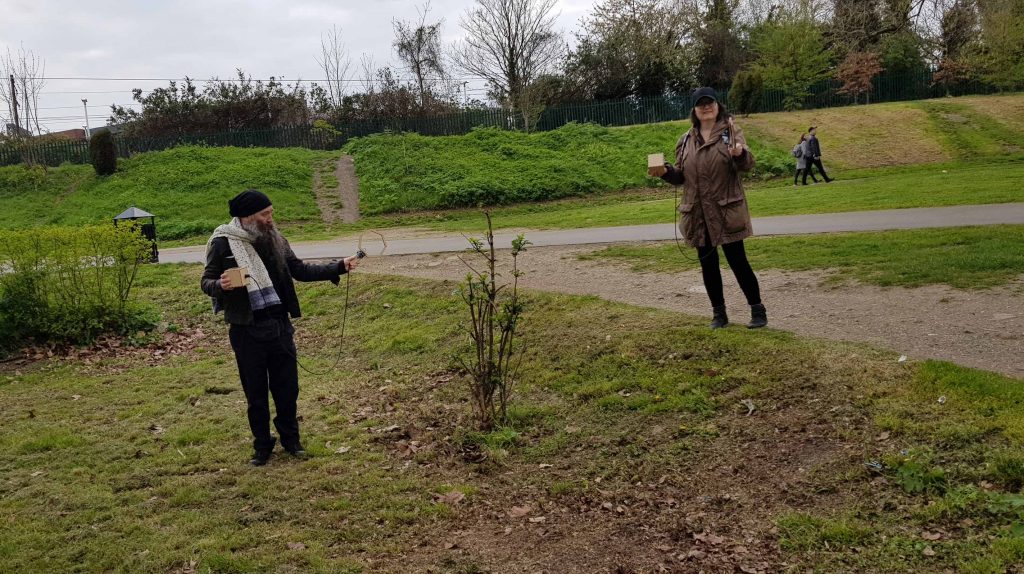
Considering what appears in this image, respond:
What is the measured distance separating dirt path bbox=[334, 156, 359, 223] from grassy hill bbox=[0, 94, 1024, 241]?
38 cm

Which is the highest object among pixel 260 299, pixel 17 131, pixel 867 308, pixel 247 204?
pixel 17 131

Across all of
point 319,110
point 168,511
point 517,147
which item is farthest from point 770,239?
point 319,110

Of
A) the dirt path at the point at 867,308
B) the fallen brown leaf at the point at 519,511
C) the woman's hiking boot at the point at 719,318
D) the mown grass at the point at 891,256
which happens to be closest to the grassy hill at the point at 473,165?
the mown grass at the point at 891,256

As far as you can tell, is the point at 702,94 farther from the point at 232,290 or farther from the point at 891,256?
the point at 891,256

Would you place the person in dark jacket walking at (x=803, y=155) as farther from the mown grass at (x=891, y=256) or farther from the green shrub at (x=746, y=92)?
the green shrub at (x=746, y=92)

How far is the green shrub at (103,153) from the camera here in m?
28.1

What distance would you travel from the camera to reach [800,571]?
11.5 feet

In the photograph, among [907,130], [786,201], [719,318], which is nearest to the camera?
[719,318]

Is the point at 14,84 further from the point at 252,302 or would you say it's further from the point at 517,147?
the point at 252,302

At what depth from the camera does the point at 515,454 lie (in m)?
5.38

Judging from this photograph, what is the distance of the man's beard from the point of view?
16.9ft

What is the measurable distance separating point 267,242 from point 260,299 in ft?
1.28

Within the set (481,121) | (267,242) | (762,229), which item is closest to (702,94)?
(267,242)

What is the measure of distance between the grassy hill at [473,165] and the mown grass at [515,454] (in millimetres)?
14039
